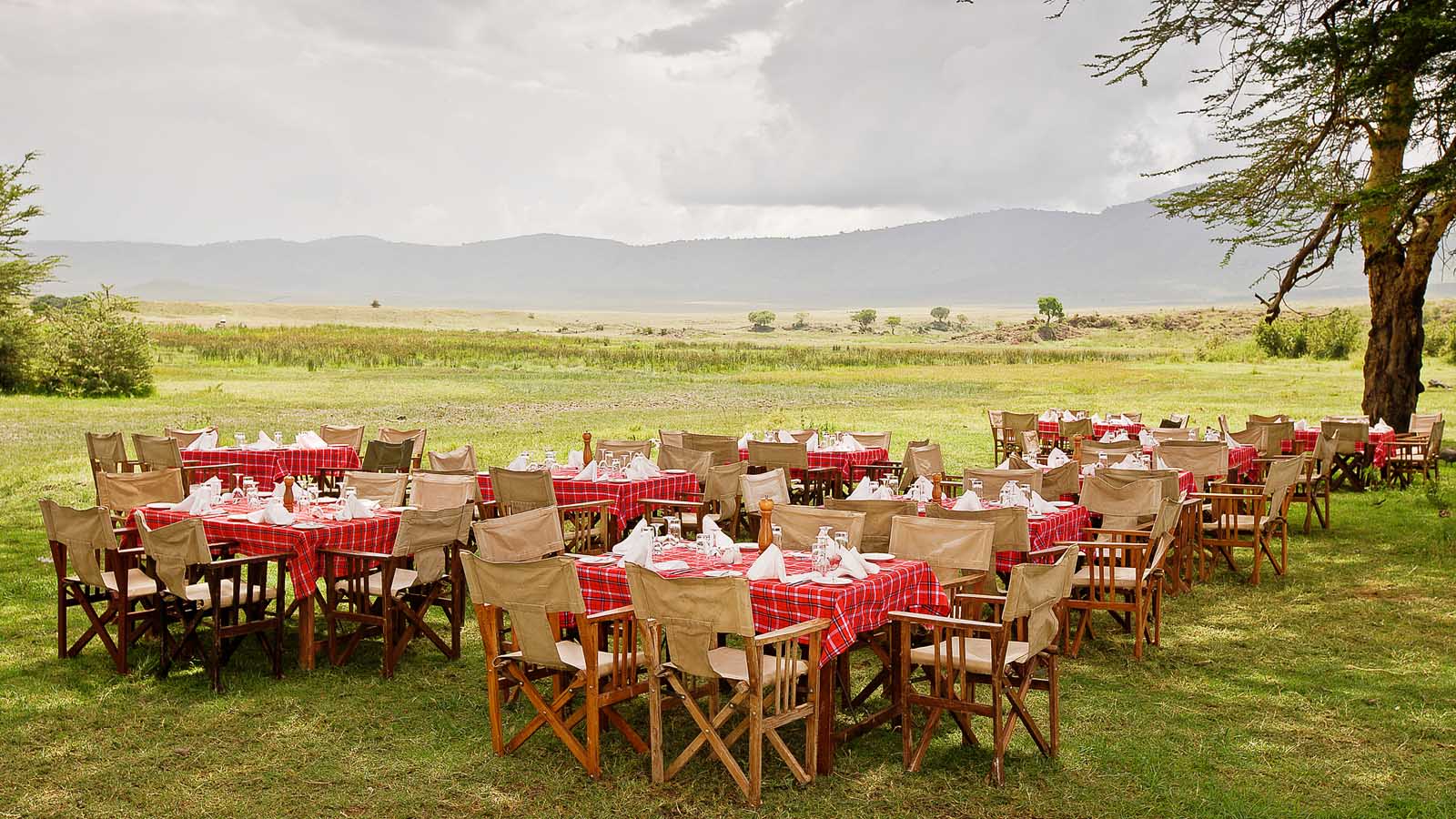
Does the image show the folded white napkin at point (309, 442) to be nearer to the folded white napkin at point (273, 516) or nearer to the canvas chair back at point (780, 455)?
the canvas chair back at point (780, 455)

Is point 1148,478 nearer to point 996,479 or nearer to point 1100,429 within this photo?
point 996,479

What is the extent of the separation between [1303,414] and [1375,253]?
1039 centimetres

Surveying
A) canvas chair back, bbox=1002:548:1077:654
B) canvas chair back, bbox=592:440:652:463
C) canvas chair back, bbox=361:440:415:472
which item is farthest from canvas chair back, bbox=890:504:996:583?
canvas chair back, bbox=361:440:415:472

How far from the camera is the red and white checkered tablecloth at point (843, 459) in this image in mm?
11984

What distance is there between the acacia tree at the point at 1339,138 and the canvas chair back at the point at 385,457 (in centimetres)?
823

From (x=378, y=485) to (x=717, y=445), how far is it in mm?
4302

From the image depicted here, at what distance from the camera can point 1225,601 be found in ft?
29.3

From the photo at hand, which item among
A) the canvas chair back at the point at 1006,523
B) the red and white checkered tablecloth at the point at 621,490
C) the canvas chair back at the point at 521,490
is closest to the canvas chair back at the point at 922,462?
the red and white checkered tablecloth at the point at 621,490

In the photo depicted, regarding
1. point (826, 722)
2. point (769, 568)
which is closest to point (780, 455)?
point (769, 568)

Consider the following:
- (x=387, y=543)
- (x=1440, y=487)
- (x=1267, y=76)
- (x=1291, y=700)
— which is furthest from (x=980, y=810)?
(x=1440, y=487)

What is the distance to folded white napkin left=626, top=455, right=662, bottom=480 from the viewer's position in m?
9.95

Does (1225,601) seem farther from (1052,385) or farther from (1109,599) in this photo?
(1052,385)

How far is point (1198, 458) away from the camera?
11016 millimetres

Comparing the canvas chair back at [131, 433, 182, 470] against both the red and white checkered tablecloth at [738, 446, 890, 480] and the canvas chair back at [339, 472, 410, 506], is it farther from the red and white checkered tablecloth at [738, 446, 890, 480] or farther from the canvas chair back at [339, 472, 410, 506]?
the red and white checkered tablecloth at [738, 446, 890, 480]
